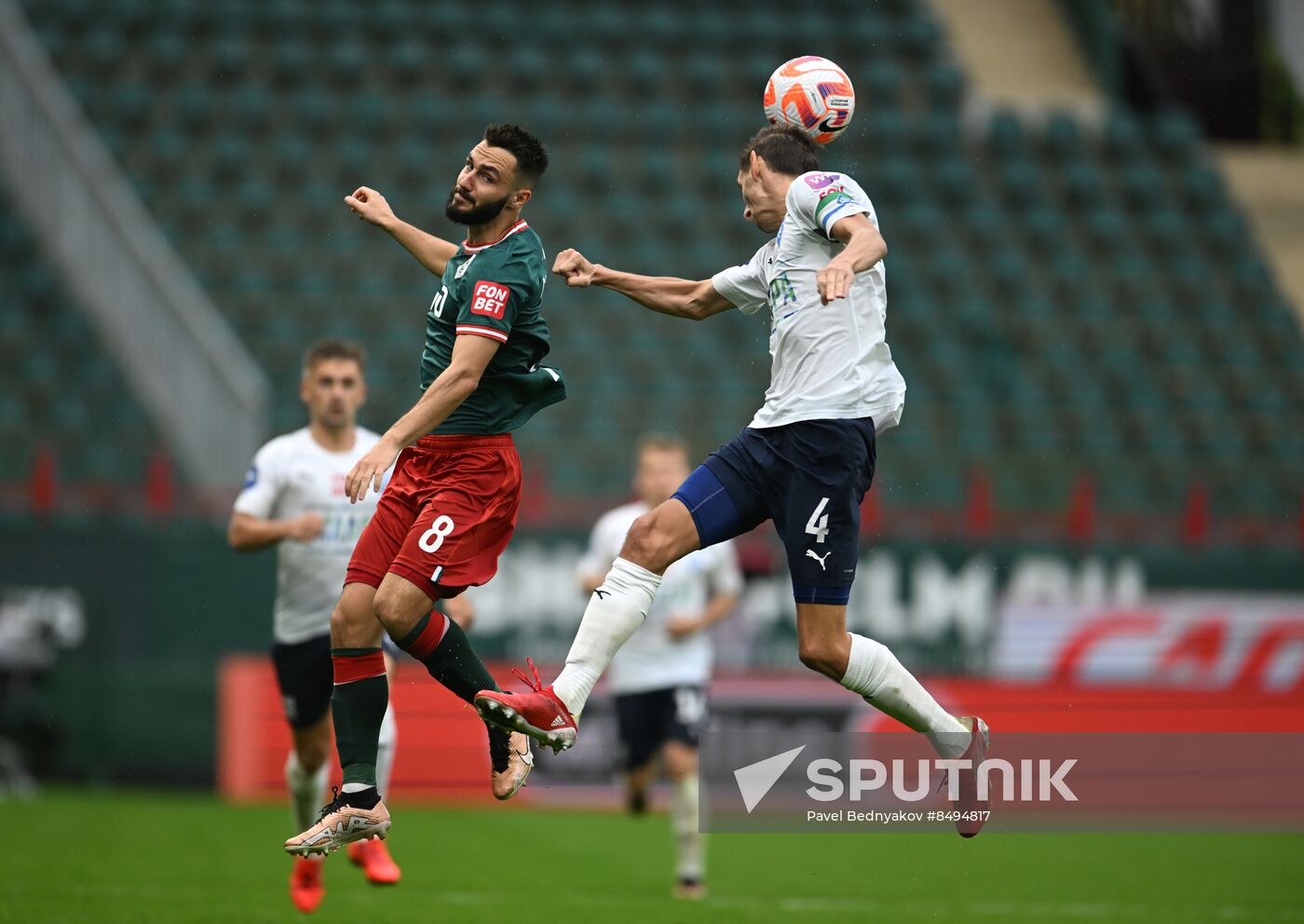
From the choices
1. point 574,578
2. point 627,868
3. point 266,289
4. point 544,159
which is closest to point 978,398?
point 574,578

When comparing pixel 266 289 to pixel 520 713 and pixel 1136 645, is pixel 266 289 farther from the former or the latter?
pixel 520 713

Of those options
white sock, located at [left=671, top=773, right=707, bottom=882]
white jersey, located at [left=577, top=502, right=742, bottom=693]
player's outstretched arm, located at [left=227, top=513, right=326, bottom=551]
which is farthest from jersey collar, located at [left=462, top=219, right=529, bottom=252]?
white sock, located at [left=671, top=773, right=707, bottom=882]

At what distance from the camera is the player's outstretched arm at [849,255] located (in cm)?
560

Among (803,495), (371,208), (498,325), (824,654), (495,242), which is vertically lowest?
(824,654)

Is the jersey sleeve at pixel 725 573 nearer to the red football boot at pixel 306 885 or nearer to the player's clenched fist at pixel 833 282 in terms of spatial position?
the red football boot at pixel 306 885

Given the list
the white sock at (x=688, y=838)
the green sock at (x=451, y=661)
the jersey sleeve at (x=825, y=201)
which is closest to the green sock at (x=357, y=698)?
the green sock at (x=451, y=661)

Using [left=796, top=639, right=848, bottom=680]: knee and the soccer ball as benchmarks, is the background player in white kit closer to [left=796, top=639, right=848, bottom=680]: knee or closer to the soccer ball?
[left=796, top=639, right=848, bottom=680]: knee

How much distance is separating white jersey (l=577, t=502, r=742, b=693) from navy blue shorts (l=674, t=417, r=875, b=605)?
3.99 metres

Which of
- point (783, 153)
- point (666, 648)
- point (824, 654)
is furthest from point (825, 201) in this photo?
point (666, 648)

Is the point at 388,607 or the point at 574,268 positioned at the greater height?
the point at 574,268

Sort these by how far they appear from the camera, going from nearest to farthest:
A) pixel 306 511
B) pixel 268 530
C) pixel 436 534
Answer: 1. pixel 436 534
2. pixel 268 530
3. pixel 306 511

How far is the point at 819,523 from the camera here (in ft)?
21.1

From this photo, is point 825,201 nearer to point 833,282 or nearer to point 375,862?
point 833,282

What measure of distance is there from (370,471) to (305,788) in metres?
3.01
